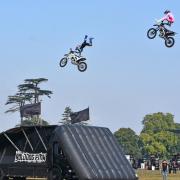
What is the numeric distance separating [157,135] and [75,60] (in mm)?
111198

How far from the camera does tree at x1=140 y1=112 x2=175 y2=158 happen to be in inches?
5281

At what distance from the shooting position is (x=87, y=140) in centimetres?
2462

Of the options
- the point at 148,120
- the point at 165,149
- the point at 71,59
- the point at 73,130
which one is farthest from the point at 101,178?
the point at 148,120

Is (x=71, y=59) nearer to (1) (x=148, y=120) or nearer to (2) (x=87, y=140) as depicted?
(2) (x=87, y=140)

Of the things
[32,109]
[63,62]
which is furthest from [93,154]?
[32,109]

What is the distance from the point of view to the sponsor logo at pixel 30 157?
27016 millimetres

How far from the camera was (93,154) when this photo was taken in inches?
952

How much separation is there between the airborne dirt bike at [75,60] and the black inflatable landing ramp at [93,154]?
393cm

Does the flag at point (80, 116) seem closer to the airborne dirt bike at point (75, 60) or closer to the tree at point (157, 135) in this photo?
the airborne dirt bike at point (75, 60)

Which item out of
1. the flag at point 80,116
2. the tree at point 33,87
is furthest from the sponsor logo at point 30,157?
the tree at point 33,87

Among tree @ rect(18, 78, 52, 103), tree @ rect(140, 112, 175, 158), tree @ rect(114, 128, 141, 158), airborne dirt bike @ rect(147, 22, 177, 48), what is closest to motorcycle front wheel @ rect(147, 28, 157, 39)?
airborne dirt bike @ rect(147, 22, 177, 48)

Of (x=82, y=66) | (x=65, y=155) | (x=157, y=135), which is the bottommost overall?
(x=65, y=155)

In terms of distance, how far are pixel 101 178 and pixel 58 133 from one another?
8.72ft

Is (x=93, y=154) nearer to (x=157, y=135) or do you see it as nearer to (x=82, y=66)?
(x=82, y=66)
